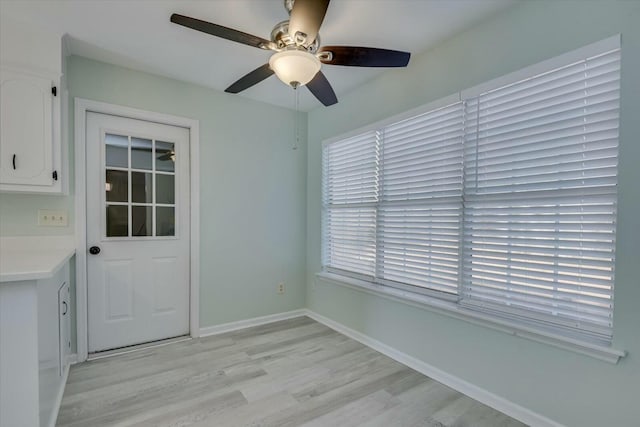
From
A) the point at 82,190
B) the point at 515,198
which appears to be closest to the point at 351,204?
the point at 515,198

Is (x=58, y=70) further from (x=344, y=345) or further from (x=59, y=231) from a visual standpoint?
(x=344, y=345)

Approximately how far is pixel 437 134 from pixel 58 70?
2.74 meters

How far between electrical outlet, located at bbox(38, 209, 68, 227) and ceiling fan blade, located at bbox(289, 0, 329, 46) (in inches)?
89.9

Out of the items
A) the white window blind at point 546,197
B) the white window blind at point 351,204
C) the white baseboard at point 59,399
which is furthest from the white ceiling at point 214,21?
the white baseboard at point 59,399

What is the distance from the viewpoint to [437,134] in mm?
2287

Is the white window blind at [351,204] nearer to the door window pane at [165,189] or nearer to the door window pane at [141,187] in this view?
the door window pane at [165,189]

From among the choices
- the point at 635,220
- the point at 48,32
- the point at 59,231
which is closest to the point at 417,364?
the point at 635,220

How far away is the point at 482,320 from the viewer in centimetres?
197

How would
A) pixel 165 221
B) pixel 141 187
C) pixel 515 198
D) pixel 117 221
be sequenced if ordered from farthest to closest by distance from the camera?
pixel 165 221
pixel 141 187
pixel 117 221
pixel 515 198

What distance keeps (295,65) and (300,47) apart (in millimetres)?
109

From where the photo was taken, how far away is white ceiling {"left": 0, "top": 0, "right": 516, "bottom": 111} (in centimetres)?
187

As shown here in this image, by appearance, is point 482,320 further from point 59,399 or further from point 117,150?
point 117,150

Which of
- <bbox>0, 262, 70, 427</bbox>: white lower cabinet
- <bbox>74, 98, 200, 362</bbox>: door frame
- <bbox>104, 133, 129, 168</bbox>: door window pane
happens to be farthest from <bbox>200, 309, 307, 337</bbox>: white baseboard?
<bbox>104, 133, 129, 168</bbox>: door window pane

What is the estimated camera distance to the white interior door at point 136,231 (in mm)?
2611
